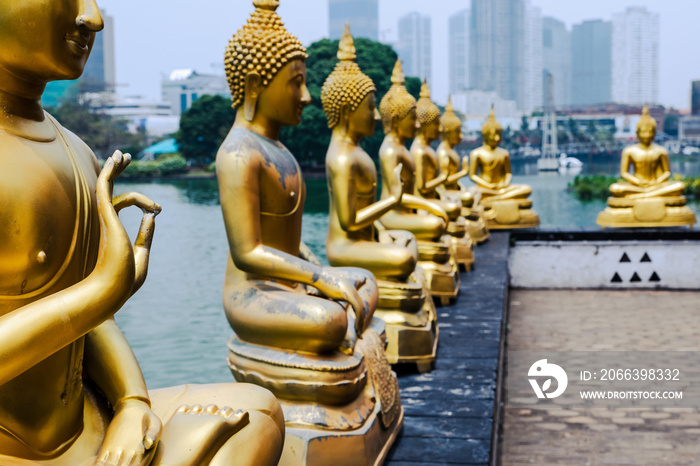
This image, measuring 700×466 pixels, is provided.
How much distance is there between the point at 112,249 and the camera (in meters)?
1.72

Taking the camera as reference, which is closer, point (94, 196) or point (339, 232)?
point (94, 196)

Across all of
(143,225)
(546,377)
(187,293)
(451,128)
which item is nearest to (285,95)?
(143,225)

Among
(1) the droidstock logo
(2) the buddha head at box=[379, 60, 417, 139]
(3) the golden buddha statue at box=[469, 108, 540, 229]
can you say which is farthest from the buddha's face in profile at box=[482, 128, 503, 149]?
(1) the droidstock logo

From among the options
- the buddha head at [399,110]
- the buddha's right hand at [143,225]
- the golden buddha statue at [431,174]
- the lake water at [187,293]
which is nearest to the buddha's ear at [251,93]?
the buddha's right hand at [143,225]

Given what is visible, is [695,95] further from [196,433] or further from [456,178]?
[196,433]

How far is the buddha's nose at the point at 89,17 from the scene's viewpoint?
1751 millimetres

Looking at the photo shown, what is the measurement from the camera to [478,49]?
6162 centimetres

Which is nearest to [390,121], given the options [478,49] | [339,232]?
[339,232]

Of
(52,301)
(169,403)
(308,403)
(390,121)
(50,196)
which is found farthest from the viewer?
(390,121)

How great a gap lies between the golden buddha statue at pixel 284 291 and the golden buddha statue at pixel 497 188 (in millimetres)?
7404

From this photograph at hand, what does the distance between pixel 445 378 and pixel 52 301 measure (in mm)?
2933

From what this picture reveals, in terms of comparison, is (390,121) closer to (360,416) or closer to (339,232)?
(339,232)

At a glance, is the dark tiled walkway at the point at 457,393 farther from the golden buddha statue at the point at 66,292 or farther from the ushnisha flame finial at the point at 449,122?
the ushnisha flame finial at the point at 449,122

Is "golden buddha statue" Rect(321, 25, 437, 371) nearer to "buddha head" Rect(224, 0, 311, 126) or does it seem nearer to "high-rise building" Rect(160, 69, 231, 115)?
"buddha head" Rect(224, 0, 311, 126)
